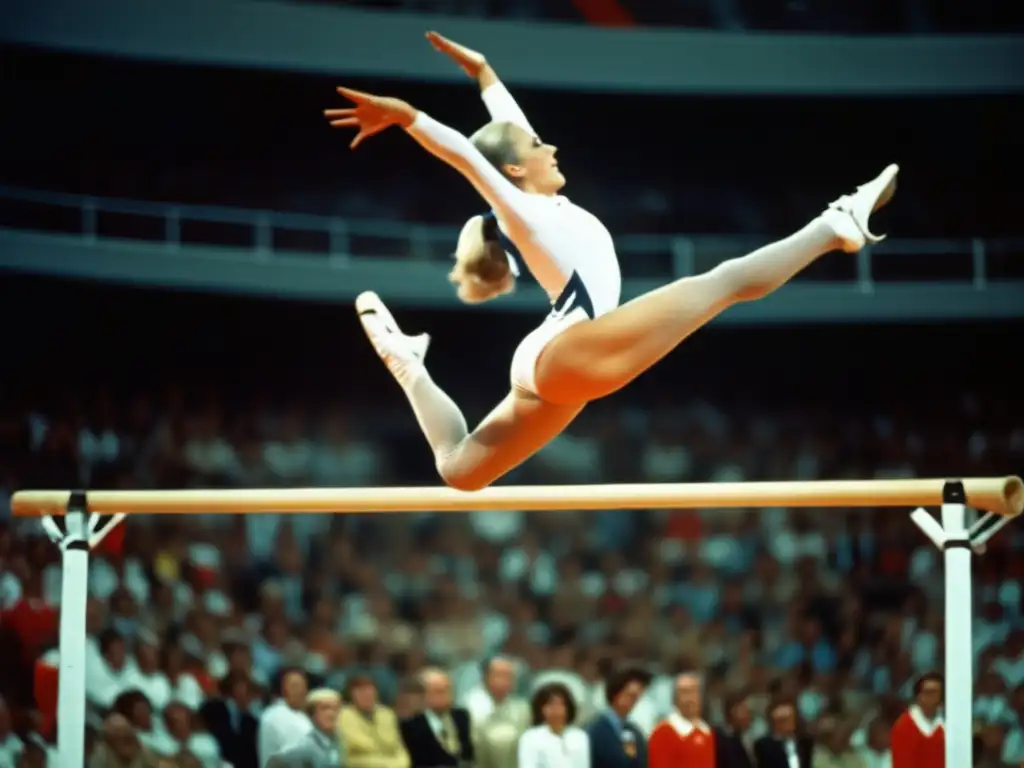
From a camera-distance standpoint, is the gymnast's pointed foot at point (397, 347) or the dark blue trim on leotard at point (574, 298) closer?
the dark blue trim on leotard at point (574, 298)

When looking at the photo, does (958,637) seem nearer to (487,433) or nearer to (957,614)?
(957,614)

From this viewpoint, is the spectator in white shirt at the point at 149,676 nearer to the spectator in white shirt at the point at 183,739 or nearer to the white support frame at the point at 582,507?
the spectator in white shirt at the point at 183,739

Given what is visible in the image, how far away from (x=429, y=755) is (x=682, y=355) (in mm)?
6910

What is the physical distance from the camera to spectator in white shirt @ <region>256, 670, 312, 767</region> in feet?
21.6

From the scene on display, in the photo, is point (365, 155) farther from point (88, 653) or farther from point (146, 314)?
point (88, 653)

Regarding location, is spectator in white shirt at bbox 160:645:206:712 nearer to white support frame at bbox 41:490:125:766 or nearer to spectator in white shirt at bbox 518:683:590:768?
spectator in white shirt at bbox 518:683:590:768

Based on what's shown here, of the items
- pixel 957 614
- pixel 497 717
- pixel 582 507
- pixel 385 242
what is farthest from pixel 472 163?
pixel 385 242

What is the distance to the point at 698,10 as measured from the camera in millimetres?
13742

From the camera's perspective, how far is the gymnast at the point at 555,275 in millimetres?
3787

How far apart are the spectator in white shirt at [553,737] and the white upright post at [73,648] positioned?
99.5 inches

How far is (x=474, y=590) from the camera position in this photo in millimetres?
9117

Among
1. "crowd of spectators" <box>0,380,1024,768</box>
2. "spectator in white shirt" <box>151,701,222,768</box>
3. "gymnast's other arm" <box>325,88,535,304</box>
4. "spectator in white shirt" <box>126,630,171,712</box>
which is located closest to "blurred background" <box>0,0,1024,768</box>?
"crowd of spectators" <box>0,380,1024,768</box>

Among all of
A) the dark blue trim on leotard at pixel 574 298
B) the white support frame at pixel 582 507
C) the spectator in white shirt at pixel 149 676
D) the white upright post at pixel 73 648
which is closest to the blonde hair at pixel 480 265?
the dark blue trim on leotard at pixel 574 298

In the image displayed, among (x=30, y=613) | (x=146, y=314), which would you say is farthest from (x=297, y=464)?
(x=30, y=613)
